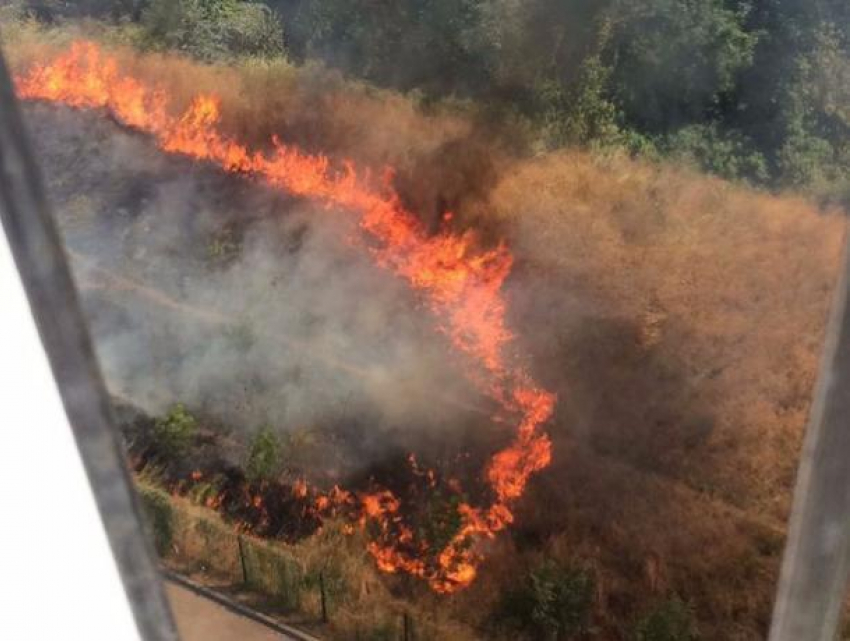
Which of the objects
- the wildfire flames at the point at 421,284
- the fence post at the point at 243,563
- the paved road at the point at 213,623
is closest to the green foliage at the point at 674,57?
the wildfire flames at the point at 421,284

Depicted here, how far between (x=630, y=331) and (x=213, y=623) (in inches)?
50.2

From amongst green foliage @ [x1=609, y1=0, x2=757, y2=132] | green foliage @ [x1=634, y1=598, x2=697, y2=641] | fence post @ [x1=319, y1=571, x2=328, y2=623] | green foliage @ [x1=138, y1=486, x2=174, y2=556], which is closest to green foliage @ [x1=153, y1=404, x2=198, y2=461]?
green foliage @ [x1=138, y1=486, x2=174, y2=556]

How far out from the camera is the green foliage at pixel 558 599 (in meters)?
1.95

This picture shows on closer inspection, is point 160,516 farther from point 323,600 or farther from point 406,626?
point 406,626

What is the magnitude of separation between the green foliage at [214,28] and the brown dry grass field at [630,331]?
5 centimetres

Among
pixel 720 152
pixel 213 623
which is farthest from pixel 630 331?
pixel 213 623

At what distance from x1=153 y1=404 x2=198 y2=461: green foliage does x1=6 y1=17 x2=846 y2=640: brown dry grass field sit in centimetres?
65

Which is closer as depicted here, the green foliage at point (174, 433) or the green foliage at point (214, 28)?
the green foliage at point (214, 28)

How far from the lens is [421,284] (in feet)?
6.70

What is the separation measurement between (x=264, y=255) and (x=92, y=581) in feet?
4.62

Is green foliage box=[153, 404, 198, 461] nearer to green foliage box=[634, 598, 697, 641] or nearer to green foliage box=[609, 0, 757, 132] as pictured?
green foliage box=[634, 598, 697, 641]

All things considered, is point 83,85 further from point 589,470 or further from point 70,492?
point 70,492

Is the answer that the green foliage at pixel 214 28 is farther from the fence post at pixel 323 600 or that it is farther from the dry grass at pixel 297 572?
the fence post at pixel 323 600

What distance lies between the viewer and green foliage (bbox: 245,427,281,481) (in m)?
2.17
